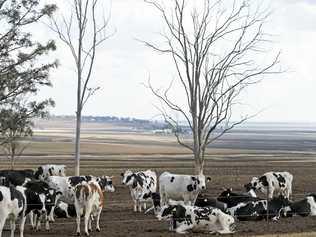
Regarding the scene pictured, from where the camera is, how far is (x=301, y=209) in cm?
2748

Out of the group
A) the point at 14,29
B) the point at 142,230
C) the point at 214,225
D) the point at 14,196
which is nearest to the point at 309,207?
the point at 214,225

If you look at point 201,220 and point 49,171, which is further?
point 49,171

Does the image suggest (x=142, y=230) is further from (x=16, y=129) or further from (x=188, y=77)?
(x=16, y=129)

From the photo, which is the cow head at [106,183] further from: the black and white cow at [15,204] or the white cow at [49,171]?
the black and white cow at [15,204]

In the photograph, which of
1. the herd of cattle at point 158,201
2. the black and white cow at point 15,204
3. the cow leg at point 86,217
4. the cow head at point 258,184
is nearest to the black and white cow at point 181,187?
the herd of cattle at point 158,201

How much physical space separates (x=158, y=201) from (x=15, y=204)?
33.0 feet

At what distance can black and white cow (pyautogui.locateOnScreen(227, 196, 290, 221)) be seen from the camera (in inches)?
1028

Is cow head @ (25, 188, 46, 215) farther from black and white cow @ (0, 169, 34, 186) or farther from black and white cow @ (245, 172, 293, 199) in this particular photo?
black and white cow @ (245, 172, 293, 199)

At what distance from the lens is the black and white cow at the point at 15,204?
19.0m

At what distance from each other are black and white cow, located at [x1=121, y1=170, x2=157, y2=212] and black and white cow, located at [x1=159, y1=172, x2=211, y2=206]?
1.33m

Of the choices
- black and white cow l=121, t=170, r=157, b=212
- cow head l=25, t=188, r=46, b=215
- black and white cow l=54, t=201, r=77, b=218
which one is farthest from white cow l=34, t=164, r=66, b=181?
cow head l=25, t=188, r=46, b=215

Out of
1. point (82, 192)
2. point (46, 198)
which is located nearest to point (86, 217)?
point (82, 192)

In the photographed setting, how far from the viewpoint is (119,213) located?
92.4 feet

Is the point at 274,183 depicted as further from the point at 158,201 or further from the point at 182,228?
the point at 182,228
